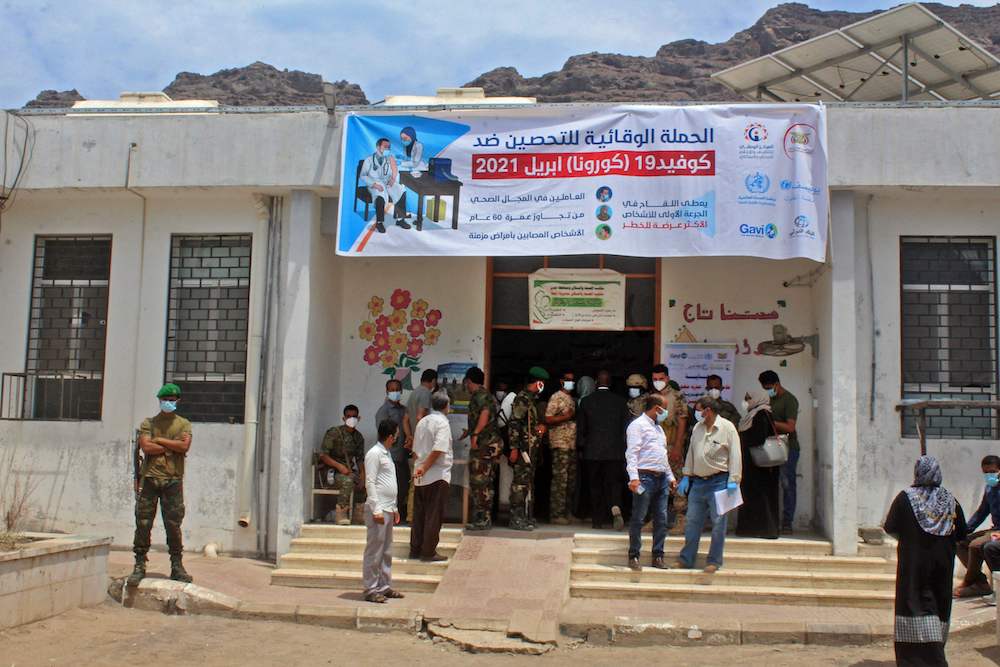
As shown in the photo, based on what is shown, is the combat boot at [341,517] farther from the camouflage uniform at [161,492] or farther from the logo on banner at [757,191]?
the logo on banner at [757,191]

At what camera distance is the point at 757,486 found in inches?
377

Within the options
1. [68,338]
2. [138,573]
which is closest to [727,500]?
[138,573]

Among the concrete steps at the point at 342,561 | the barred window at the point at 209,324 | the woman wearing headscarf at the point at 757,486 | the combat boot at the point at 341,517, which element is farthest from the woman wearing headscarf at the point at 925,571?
the barred window at the point at 209,324

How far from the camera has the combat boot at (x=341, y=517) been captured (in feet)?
32.4

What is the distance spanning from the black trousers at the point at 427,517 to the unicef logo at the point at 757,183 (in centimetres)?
406

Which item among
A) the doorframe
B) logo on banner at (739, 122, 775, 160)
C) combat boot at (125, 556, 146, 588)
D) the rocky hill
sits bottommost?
combat boot at (125, 556, 146, 588)

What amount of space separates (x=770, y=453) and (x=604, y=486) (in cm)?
175

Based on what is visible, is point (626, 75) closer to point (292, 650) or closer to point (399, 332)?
point (399, 332)

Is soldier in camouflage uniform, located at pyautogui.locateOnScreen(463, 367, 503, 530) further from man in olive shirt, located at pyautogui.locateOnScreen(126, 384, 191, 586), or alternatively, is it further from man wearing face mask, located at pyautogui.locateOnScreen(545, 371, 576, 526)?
man in olive shirt, located at pyautogui.locateOnScreen(126, 384, 191, 586)

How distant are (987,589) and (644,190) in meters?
4.68

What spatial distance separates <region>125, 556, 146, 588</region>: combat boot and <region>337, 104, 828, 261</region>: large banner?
3.43m

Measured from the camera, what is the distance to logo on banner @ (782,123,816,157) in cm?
940

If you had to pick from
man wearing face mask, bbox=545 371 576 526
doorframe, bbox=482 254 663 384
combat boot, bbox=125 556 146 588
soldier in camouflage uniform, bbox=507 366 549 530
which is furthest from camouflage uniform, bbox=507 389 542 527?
combat boot, bbox=125 556 146 588

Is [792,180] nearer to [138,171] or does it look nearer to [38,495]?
[138,171]
